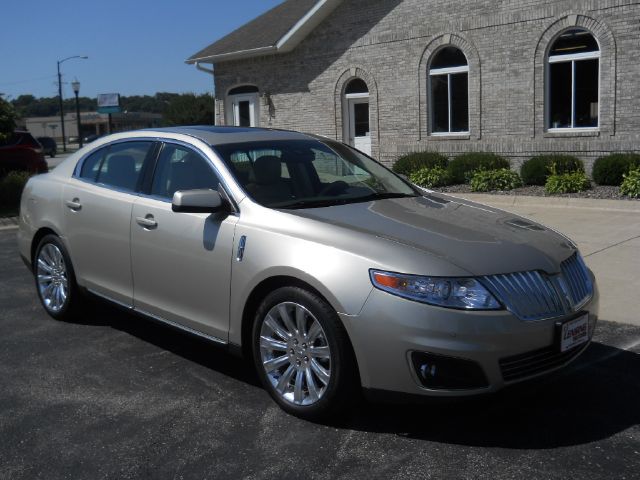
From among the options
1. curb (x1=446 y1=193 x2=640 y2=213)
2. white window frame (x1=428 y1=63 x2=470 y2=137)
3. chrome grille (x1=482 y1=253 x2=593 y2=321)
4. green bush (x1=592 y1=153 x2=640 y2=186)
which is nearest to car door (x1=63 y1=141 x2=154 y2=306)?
chrome grille (x1=482 y1=253 x2=593 y2=321)

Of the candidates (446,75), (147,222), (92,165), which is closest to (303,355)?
(147,222)

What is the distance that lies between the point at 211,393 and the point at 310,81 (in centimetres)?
1653

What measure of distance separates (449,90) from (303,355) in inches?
559

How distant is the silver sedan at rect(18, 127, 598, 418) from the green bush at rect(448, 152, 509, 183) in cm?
1022

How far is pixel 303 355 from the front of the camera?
4121mm

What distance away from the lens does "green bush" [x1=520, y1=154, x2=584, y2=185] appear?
14594 millimetres

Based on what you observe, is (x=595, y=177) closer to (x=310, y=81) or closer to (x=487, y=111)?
(x=487, y=111)

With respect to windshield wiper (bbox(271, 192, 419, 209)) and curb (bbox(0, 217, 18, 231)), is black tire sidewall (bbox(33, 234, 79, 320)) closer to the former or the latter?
windshield wiper (bbox(271, 192, 419, 209))

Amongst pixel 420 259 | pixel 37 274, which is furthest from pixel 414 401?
pixel 37 274

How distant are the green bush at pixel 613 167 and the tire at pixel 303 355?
10.8m

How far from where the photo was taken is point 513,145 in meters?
16.0

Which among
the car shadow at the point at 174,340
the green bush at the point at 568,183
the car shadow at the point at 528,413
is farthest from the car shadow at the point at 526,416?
the green bush at the point at 568,183

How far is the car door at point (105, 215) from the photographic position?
5383 mm

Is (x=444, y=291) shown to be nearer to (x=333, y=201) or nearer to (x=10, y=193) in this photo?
(x=333, y=201)
